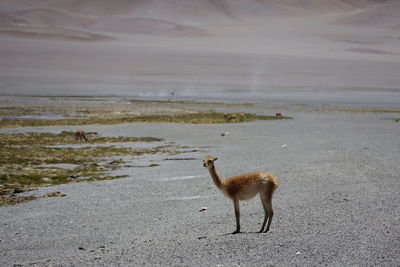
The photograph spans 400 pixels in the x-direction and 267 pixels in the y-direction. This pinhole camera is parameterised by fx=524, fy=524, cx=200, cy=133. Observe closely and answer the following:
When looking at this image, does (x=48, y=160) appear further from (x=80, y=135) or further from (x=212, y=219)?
(x=212, y=219)

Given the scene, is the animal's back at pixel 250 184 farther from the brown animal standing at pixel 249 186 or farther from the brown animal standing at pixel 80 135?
the brown animal standing at pixel 80 135

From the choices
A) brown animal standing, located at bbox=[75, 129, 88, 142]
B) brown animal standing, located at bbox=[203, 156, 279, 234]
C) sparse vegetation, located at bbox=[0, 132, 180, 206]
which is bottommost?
sparse vegetation, located at bbox=[0, 132, 180, 206]

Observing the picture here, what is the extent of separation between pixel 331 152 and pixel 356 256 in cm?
1311

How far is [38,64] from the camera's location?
18838 cm

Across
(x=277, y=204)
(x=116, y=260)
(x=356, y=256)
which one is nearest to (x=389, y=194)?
(x=277, y=204)

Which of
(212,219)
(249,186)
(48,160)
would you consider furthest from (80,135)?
(249,186)

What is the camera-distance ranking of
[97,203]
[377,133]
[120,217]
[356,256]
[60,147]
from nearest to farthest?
[356,256] → [120,217] → [97,203] → [60,147] → [377,133]

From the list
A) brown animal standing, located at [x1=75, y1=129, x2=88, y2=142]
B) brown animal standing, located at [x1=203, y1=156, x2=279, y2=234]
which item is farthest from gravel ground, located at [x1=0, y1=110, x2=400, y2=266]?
brown animal standing, located at [x1=75, y1=129, x2=88, y2=142]

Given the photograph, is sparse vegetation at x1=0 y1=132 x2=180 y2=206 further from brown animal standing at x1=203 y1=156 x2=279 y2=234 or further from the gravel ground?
brown animal standing at x1=203 y1=156 x2=279 y2=234

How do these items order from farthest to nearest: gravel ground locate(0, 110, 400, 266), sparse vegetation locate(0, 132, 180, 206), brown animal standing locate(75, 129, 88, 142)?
brown animal standing locate(75, 129, 88, 142) < sparse vegetation locate(0, 132, 180, 206) < gravel ground locate(0, 110, 400, 266)

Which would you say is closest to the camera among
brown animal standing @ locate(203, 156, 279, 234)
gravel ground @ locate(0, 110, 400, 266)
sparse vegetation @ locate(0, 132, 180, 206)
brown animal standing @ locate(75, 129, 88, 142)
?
gravel ground @ locate(0, 110, 400, 266)

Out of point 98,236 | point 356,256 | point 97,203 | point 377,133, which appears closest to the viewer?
point 356,256

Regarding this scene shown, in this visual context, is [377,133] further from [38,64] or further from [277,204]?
[38,64]

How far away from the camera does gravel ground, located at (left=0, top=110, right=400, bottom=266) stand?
8422 mm
